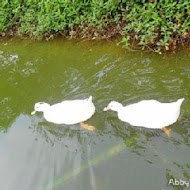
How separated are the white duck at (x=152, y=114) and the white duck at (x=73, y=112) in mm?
432

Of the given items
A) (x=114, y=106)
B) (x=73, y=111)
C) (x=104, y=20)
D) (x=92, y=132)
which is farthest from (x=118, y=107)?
(x=104, y=20)

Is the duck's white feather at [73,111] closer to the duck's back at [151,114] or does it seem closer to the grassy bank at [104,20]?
the duck's back at [151,114]

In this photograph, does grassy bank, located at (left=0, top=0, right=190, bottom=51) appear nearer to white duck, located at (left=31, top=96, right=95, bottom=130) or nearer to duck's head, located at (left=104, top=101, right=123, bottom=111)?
duck's head, located at (left=104, top=101, right=123, bottom=111)

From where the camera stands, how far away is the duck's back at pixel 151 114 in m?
3.50

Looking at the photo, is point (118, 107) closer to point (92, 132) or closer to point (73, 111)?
point (92, 132)

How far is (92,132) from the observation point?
4023 millimetres

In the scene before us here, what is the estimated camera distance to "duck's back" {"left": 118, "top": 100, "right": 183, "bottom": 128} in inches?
138

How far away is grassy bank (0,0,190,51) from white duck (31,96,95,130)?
5.74 feet

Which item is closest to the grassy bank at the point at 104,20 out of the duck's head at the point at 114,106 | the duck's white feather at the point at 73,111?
the duck's head at the point at 114,106

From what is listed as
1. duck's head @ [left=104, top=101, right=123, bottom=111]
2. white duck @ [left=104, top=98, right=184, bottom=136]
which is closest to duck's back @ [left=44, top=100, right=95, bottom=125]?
duck's head @ [left=104, top=101, right=123, bottom=111]

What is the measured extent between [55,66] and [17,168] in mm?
2322

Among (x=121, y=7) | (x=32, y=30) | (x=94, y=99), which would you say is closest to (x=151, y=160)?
(x=94, y=99)

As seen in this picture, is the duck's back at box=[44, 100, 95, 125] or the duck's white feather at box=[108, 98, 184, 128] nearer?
the duck's white feather at box=[108, 98, 184, 128]

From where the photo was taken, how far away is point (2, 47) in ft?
22.3
